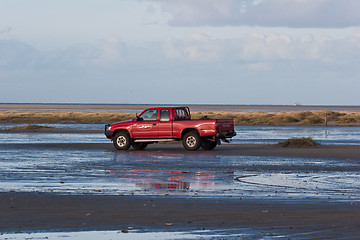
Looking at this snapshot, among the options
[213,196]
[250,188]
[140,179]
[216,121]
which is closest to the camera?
[213,196]

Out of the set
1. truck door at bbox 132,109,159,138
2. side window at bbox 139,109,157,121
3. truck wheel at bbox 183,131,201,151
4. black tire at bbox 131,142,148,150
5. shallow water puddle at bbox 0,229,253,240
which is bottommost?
shallow water puddle at bbox 0,229,253,240

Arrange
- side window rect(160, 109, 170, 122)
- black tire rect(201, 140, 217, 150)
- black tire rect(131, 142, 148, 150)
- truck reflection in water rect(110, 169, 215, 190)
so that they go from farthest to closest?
black tire rect(131, 142, 148, 150) → black tire rect(201, 140, 217, 150) → side window rect(160, 109, 170, 122) → truck reflection in water rect(110, 169, 215, 190)

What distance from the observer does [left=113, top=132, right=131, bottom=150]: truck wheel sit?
2834 centimetres

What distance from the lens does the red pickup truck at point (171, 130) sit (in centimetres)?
2748

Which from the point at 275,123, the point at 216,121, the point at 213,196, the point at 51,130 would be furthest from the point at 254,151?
the point at 275,123

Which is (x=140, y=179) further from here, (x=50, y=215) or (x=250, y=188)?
(x=50, y=215)

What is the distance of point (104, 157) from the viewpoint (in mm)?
24219

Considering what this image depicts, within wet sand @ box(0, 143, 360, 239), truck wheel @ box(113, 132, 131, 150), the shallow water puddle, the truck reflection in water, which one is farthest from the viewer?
truck wheel @ box(113, 132, 131, 150)

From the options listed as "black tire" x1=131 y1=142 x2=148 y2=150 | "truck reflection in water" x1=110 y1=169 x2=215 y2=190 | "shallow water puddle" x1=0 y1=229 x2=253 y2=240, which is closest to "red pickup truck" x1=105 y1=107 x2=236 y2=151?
"black tire" x1=131 y1=142 x2=148 y2=150

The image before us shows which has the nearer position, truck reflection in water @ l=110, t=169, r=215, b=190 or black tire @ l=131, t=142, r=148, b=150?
truck reflection in water @ l=110, t=169, r=215, b=190

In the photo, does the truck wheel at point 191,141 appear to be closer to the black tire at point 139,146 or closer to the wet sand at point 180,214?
the black tire at point 139,146

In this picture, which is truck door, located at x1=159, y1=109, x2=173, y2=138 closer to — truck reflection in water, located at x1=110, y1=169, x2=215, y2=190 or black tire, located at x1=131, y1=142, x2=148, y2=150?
black tire, located at x1=131, y1=142, x2=148, y2=150

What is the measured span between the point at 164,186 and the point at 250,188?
197 centimetres

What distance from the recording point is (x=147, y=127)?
1107 inches
